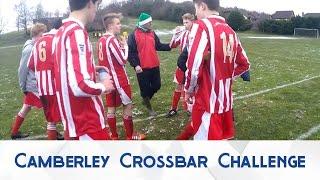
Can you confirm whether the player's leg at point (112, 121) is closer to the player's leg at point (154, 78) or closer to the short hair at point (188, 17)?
the player's leg at point (154, 78)

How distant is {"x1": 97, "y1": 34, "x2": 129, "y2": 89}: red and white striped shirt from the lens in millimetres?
4895

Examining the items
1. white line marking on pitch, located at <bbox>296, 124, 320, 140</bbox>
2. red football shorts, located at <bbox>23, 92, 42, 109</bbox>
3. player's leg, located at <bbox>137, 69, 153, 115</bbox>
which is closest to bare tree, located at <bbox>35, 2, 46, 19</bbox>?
player's leg, located at <bbox>137, 69, 153, 115</bbox>

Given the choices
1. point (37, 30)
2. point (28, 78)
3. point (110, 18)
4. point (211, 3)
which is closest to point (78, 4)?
point (211, 3)

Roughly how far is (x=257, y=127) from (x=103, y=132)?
2681mm

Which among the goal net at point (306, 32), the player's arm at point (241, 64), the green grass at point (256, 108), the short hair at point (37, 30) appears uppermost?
the short hair at point (37, 30)

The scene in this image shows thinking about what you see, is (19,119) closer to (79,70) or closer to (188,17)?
(188,17)

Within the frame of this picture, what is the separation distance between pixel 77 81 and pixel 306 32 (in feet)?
81.5

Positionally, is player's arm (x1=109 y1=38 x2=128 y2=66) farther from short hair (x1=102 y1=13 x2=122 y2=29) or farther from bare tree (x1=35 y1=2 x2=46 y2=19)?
bare tree (x1=35 y1=2 x2=46 y2=19)

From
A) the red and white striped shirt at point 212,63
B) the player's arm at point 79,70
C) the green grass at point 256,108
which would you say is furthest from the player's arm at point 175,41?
the player's arm at point 79,70

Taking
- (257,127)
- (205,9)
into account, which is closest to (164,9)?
(257,127)

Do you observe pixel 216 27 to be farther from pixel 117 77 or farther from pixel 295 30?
pixel 295 30

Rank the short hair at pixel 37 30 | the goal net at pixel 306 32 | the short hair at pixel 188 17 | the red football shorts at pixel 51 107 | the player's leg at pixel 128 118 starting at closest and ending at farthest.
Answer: the red football shorts at pixel 51 107, the short hair at pixel 37 30, the player's leg at pixel 128 118, the short hair at pixel 188 17, the goal net at pixel 306 32

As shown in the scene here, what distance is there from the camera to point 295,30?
25000 millimetres

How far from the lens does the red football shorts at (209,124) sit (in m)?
3.54
